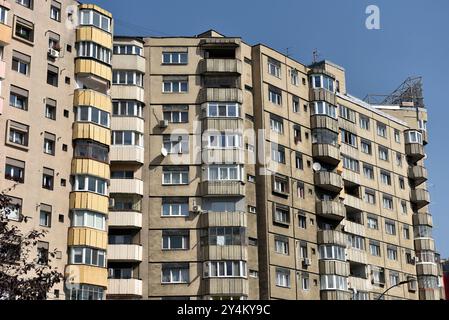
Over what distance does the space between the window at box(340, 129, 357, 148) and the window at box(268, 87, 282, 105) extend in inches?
379

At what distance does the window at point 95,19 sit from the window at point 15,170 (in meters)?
13.2

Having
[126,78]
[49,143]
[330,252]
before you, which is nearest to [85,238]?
[49,143]

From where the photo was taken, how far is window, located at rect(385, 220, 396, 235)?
75.8 metres

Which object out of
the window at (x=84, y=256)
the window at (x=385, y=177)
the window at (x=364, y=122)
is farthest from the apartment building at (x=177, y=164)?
the window at (x=385, y=177)

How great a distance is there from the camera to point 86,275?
5144 cm

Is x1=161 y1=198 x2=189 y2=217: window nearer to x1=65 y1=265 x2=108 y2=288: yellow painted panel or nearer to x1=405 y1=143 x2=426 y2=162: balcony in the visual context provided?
x1=65 y1=265 x2=108 y2=288: yellow painted panel

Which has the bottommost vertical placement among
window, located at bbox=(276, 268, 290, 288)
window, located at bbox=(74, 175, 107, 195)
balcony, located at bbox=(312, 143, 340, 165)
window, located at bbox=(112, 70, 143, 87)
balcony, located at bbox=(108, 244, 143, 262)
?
window, located at bbox=(276, 268, 290, 288)

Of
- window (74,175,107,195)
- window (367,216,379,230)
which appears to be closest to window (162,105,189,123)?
window (74,175,107,195)

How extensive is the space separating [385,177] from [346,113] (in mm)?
8535

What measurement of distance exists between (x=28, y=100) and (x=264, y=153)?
792 inches

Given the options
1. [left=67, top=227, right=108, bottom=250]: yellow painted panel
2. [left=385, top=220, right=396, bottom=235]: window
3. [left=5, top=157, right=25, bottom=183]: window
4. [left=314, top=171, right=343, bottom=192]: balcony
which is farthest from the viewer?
[left=385, top=220, right=396, bottom=235]: window

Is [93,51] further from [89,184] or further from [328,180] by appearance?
[328,180]
